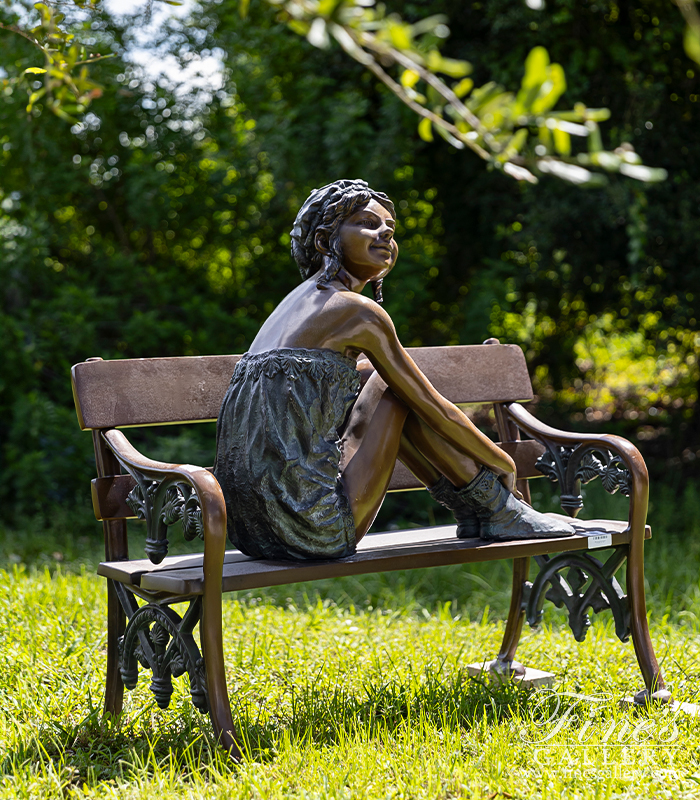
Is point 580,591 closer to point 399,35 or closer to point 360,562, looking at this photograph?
point 360,562

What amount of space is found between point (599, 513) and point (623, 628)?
10.8ft

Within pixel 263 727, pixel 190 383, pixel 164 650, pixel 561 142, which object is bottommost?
pixel 263 727

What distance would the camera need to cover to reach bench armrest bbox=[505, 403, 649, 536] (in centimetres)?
320

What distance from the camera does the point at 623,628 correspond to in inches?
126

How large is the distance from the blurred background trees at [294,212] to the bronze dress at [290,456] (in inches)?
158

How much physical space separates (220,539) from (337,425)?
0.61 meters

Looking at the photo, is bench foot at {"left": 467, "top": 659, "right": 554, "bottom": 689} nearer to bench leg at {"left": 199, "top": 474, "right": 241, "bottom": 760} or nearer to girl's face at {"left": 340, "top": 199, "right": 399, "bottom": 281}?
bench leg at {"left": 199, "top": 474, "right": 241, "bottom": 760}

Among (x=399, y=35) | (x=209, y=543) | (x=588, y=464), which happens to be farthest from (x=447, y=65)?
(x=588, y=464)

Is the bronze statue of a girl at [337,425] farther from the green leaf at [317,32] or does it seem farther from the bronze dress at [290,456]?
the green leaf at [317,32]

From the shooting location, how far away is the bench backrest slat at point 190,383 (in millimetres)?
2996

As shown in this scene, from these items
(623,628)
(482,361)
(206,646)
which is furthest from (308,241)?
(623,628)

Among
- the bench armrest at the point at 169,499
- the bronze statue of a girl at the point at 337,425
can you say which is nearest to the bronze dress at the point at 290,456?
the bronze statue of a girl at the point at 337,425

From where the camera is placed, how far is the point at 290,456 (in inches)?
106

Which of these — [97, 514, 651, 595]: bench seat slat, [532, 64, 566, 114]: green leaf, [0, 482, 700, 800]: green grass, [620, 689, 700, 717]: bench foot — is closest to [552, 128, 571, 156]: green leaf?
[532, 64, 566, 114]: green leaf
